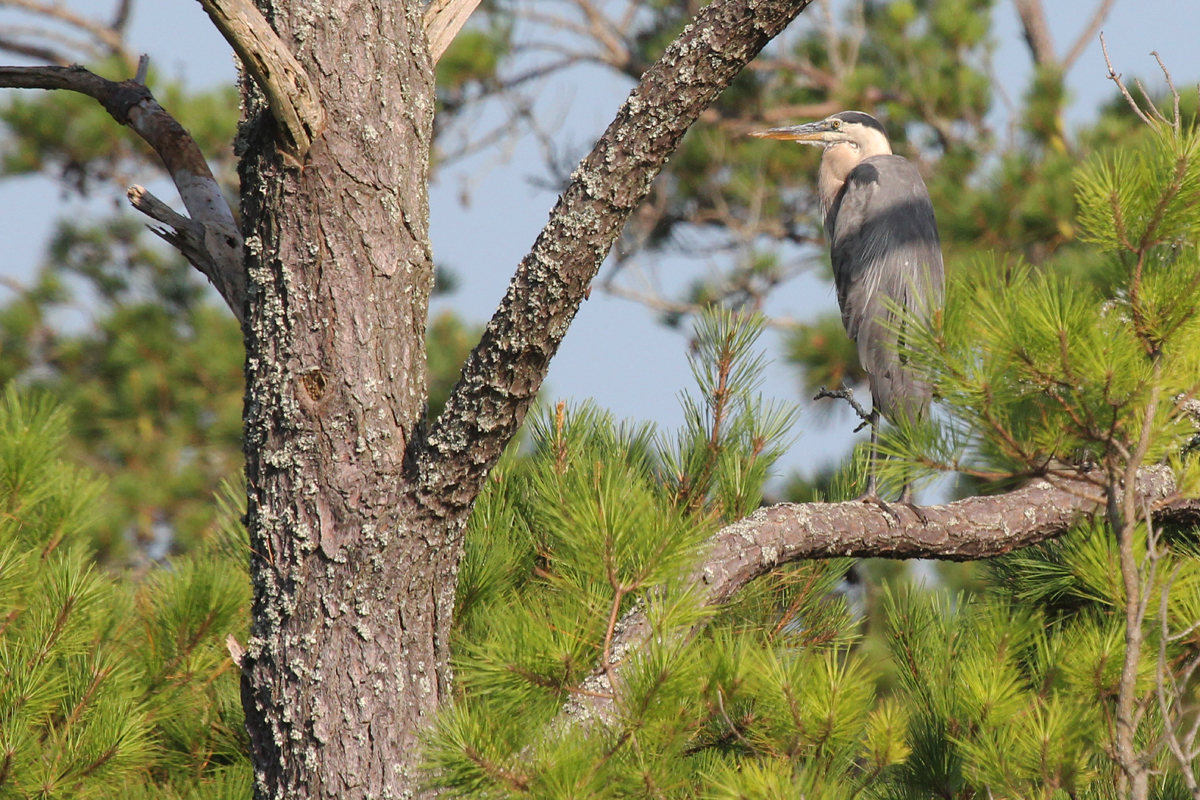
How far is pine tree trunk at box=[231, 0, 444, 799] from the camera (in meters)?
1.57

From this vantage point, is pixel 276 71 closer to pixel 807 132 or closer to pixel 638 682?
pixel 638 682

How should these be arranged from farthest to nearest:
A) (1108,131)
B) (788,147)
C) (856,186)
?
1. (788,147)
2. (1108,131)
3. (856,186)

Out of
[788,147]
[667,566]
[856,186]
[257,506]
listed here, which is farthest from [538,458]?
[788,147]

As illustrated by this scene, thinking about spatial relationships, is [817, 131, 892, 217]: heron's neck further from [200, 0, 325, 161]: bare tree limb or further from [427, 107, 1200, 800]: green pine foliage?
[200, 0, 325, 161]: bare tree limb

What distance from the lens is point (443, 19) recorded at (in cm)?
199

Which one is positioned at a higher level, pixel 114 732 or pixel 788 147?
pixel 788 147

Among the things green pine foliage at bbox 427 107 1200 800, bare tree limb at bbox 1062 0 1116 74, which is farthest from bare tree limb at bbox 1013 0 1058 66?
green pine foliage at bbox 427 107 1200 800

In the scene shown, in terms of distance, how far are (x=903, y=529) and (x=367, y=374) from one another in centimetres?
99

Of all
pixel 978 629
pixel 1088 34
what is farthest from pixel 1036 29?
pixel 978 629

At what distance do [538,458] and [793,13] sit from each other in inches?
39.6

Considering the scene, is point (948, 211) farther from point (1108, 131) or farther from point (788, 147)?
point (788, 147)

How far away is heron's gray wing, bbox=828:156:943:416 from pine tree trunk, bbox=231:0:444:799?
6.78 ft

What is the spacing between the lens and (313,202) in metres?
1.69

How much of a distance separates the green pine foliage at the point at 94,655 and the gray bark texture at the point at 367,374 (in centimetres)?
39
